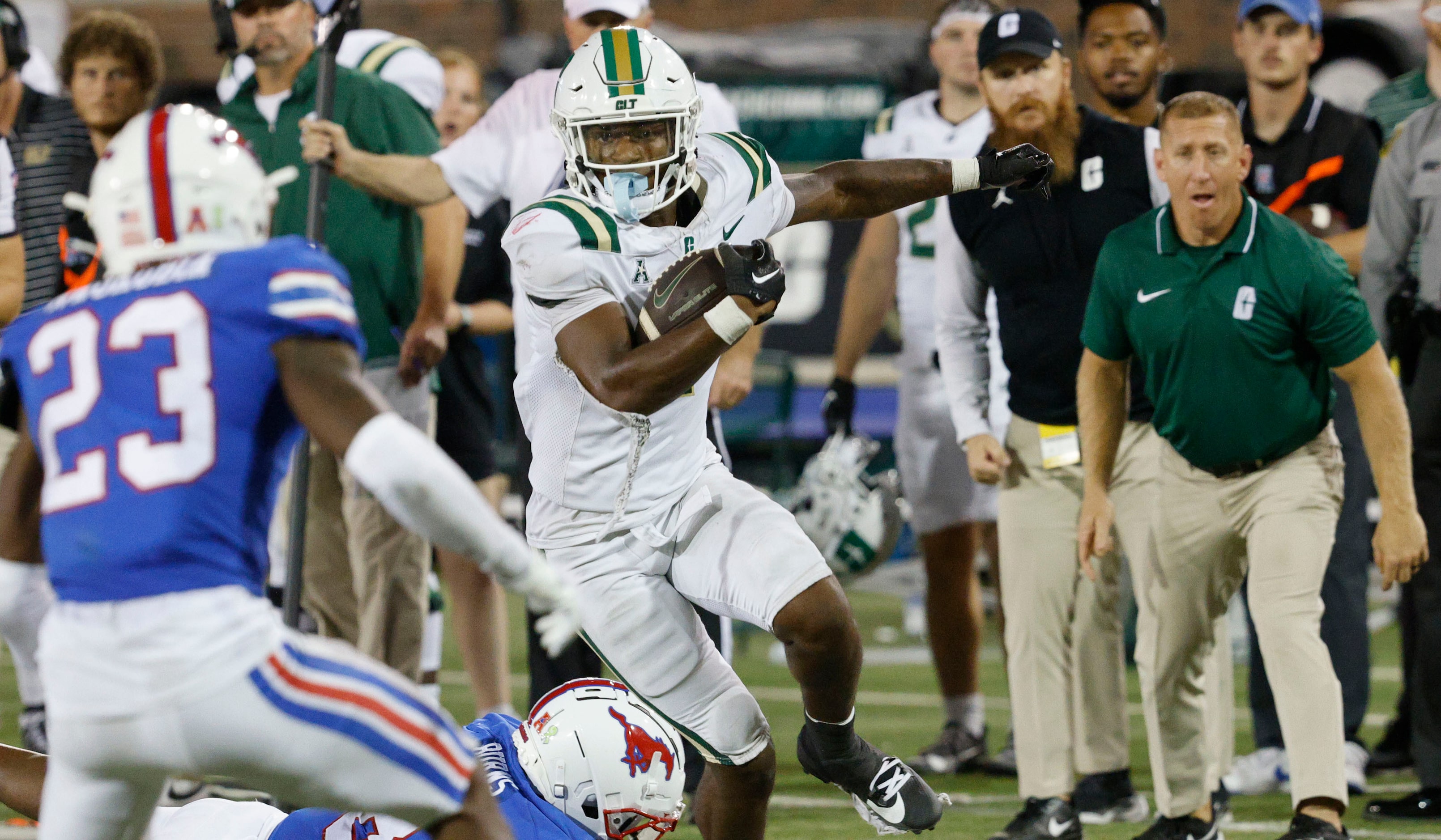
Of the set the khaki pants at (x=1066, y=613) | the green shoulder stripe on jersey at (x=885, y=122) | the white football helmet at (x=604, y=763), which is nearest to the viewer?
the white football helmet at (x=604, y=763)

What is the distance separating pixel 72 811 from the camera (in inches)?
108

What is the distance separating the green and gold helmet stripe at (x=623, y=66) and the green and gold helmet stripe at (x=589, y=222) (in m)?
0.25

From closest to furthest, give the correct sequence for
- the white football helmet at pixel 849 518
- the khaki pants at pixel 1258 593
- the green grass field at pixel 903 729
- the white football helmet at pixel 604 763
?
the white football helmet at pixel 604 763
the khaki pants at pixel 1258 593
the green grass field at pixel 903 729
the white football helmet at pixel 849 518

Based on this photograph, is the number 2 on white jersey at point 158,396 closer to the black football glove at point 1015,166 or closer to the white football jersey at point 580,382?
the white football jersey at point 580,382

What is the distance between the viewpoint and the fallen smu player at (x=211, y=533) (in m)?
2.61

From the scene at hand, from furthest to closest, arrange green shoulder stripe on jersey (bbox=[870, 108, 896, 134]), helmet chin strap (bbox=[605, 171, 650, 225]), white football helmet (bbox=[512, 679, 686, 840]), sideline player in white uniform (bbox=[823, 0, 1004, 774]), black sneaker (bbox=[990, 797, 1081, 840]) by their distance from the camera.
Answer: green shoulder stripe on jersey (bbox=[870, 108, 896, 134]) < sideline player in white uniform (bbox=[823, 0, 1004, 774]) < black sneaker (bbox=[990, 797, 1081, 840]) < helmet chin strap (bbox=[605, 171, 650, 225]) < white football helmet (bbox=[512, 679, 686, 840])

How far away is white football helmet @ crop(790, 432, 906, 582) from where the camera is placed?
6.93 metres

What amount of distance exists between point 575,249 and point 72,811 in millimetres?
1450

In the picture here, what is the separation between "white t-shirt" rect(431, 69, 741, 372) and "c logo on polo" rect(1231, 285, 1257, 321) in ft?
5.18

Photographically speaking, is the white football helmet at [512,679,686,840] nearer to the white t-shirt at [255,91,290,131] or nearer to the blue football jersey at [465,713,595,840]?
the blue football jersey at [465,713,595,840]

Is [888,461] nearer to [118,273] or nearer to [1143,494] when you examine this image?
[1143,494]

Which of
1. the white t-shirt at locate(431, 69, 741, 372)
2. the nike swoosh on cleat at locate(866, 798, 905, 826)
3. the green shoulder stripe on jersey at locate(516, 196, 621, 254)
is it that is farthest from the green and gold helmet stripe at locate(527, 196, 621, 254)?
the white t-shirt at locate(431, 69, 741, 372)

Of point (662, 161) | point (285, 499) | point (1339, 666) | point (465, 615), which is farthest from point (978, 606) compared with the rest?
point (662, 161)

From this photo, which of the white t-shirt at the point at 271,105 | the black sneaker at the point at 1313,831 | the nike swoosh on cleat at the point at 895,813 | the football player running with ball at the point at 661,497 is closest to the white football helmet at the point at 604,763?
the football player running with ball at the point at 661,497
